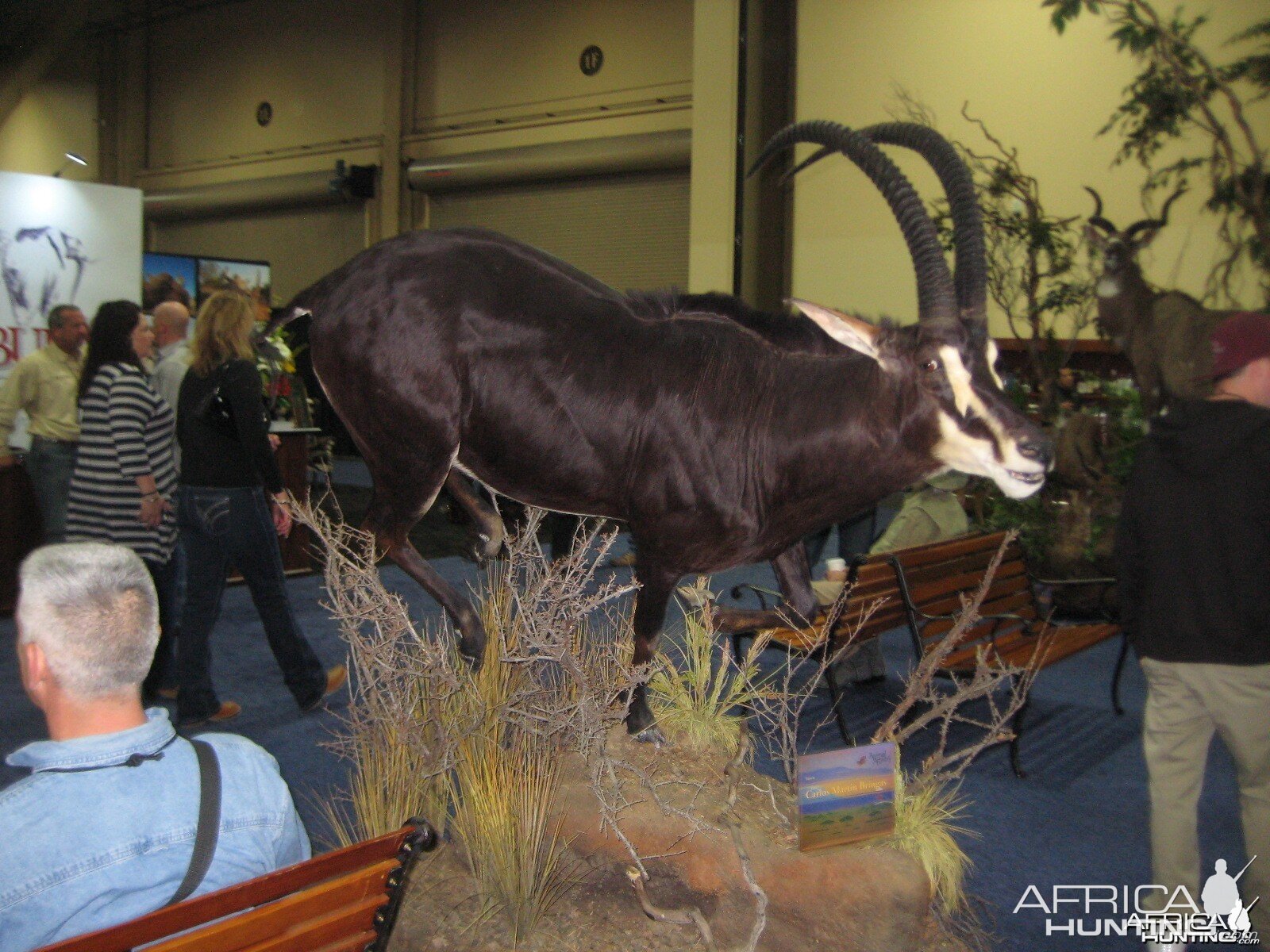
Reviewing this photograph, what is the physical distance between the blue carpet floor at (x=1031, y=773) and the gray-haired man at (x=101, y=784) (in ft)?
5.77

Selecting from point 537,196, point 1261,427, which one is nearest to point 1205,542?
point 1261,427

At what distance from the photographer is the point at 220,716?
4.41 meters

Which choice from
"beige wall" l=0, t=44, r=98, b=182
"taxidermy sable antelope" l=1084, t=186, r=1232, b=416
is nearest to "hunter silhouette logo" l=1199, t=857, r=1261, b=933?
"taxidermy sable antelope" l=1084, t=186, r=1232, b=416

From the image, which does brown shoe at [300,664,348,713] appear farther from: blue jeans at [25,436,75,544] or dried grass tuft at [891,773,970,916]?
dried grass tuft at [891,773,970,916]

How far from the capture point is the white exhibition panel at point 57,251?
657 cm

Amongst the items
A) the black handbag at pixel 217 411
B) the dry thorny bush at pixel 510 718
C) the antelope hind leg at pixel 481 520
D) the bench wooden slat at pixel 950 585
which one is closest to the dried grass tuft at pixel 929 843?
the dry thorny bush at pixel 510 718

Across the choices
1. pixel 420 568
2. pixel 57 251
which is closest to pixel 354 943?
pixel 420 568

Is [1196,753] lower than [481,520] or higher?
lower

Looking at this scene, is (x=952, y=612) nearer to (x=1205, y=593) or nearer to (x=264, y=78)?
(x=1205, y=593)

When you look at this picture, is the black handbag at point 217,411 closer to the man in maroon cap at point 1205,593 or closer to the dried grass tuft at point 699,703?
the dried grass tuft at point 699,703

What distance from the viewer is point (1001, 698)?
509cm

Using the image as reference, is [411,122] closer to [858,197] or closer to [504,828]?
[858,197]

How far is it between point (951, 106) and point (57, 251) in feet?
22.1

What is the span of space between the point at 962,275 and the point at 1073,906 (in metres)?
1.97
